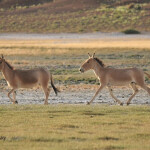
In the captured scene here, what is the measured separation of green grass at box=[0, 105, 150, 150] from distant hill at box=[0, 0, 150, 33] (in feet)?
195

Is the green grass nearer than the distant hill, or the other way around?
the green grass

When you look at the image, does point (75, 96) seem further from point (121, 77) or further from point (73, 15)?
point (73, 15)

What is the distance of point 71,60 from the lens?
114 ft

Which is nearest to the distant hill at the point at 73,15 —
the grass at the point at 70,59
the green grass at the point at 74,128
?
the grass at the point at 70,59

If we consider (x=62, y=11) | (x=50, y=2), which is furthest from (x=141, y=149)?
(x=50, y=2)

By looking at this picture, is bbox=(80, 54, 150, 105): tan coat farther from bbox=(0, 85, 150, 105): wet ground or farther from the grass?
the grass

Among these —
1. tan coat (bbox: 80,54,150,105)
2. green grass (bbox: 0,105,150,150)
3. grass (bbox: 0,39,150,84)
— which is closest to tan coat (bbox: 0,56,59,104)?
tan coat (bbox: 80,54,150,105)

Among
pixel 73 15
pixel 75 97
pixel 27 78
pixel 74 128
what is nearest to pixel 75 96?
pixel 75 97

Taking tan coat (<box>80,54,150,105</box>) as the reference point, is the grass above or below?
above

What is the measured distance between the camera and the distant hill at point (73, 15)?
258ft

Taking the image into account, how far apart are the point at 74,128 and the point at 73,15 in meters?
79.7

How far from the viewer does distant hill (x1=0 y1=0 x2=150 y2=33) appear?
258ft

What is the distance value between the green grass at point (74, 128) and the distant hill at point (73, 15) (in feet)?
195

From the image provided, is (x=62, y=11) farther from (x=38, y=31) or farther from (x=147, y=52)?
(x=147, y=52)
